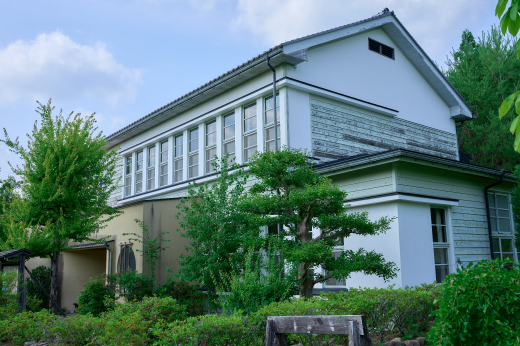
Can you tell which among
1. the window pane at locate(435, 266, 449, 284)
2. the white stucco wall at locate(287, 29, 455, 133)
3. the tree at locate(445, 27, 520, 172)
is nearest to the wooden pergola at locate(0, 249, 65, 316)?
the white stucco wall at locate(287, 29, 455, 133)

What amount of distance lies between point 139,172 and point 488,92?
68.2 feet

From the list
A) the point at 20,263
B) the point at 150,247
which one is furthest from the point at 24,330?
the point at 150,247

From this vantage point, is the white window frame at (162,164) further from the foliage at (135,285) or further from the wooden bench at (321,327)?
the wooden bench at (321,327)

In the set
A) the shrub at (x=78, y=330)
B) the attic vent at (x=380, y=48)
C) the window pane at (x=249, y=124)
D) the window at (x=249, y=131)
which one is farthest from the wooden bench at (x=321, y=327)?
the attic vent at (x=380, y=48)

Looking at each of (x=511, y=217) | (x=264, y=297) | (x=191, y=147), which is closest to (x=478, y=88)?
(x=511, y=217)

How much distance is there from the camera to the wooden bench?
13.6 feet

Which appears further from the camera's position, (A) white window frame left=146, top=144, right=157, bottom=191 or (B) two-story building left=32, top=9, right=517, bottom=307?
(A) white window frame left=146, top=144, right=157, bottom=191

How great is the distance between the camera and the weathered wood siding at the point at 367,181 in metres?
9.57

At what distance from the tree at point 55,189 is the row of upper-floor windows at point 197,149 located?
3525 millimetres

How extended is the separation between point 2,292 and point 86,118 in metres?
5.67

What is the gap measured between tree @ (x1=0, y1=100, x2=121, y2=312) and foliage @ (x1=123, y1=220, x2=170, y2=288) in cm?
141

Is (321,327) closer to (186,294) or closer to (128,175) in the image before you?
(186,294)

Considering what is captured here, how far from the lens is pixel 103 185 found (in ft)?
47.6

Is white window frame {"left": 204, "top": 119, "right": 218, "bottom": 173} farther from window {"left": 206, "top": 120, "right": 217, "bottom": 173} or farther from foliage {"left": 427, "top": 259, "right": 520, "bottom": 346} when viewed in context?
foliage {"left": 427, "top": 259, "right": 520, "bottom": 346}
